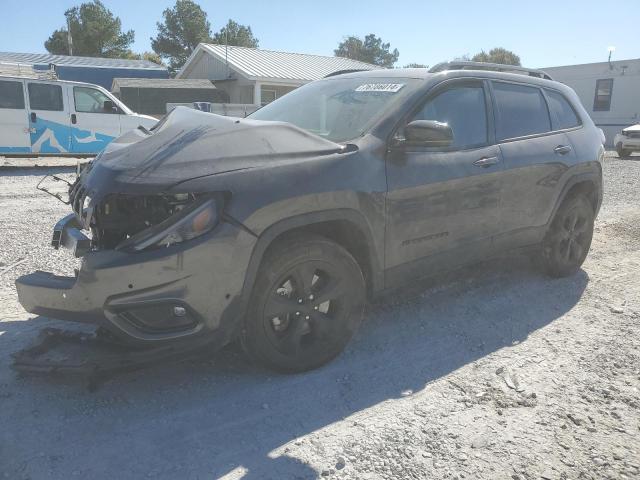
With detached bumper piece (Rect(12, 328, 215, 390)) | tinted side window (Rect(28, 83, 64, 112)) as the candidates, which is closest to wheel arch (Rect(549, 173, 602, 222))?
detached bumper piece (Rect(12, 328, 215, 390))

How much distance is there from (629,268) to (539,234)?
157 cm

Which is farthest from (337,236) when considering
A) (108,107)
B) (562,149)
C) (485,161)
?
(108,107)

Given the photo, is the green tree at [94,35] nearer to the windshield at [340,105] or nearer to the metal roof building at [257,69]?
the metal roof building at [257,69]

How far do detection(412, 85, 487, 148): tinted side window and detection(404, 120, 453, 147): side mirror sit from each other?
0.33m

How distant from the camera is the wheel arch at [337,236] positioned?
9.59 feet

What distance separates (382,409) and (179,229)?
57.5 inches

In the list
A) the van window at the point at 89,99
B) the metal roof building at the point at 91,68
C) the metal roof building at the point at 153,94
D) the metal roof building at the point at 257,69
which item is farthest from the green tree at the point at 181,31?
the van window at the point at 89,99

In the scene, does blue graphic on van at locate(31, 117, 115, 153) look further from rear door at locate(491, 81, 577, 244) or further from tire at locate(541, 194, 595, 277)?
tire at locate(541, 194, 595, 277)

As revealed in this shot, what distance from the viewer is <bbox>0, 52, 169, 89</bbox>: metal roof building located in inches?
1225

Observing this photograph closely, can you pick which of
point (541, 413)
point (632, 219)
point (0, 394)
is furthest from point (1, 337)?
point (632, 219)

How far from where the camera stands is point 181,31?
55.3m

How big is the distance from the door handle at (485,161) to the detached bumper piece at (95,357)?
238 centimetres

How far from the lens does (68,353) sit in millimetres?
Answer: 2867

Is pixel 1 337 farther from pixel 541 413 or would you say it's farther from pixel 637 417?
pixel 637 417
